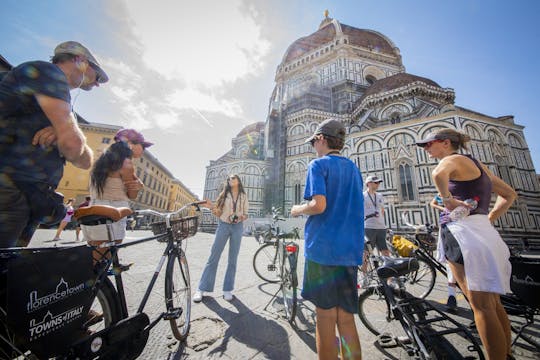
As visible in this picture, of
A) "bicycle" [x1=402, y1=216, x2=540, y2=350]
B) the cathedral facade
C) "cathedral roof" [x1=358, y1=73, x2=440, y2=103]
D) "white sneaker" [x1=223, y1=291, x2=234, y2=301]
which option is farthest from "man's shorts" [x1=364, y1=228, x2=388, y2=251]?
"cathedral roof" [x1=358, y1=73, x2=440, y2=103]

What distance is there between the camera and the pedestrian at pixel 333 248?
1.35 meters

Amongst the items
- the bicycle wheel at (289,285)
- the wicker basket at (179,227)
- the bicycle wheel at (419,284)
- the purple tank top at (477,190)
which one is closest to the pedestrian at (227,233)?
the wicker basket at (179,227)

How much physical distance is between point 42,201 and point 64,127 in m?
0.51

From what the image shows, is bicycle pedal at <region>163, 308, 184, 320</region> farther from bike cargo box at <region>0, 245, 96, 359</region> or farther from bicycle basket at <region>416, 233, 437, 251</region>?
bicycle basket at <region>416, 233, 437, 251</region>

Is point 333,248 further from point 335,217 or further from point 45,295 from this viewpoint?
point 45,295

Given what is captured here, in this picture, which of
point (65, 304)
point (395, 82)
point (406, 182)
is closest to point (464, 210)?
point (65, 304)

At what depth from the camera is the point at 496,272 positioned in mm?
1545

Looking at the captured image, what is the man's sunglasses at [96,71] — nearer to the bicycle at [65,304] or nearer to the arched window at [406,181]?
the bicycle at [65,304]

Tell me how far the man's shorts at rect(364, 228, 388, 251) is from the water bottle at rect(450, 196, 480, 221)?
2.84 metres

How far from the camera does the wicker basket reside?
214 cm

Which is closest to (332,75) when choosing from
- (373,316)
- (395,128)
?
(395,128)

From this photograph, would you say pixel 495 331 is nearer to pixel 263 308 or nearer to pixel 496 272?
pixel 496 272

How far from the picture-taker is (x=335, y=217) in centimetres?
151

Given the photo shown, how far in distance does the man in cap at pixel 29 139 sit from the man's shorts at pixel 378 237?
488 centimetres
